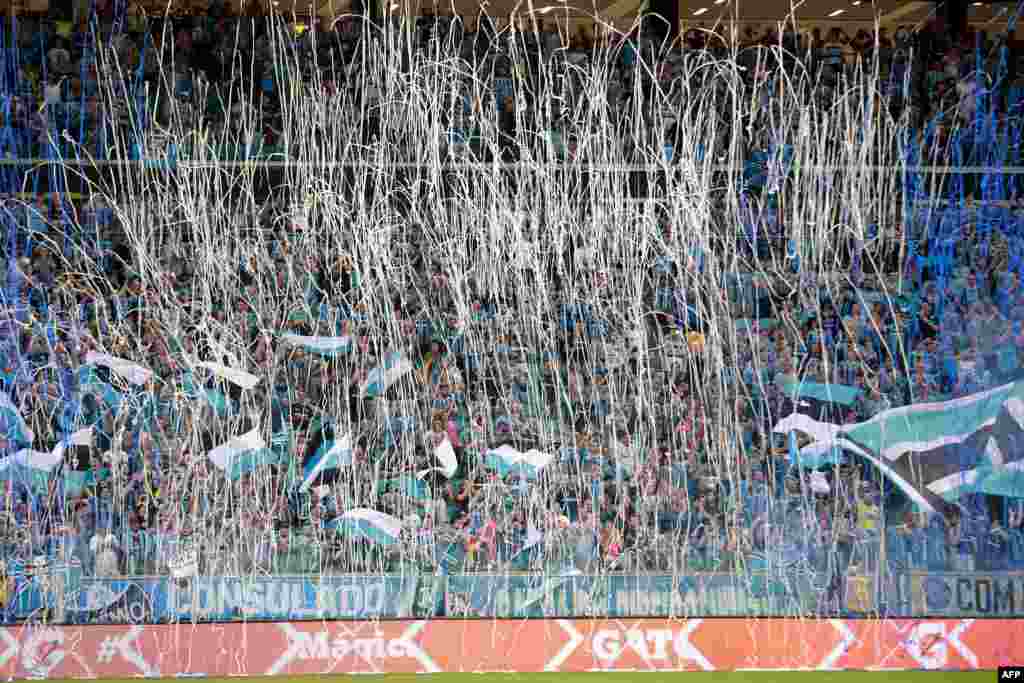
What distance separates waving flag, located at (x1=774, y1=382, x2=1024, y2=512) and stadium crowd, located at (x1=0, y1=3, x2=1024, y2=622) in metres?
0.09

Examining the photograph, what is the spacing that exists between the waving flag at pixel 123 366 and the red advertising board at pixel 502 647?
1553 mm

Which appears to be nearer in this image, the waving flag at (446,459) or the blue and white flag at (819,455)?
the waving flag at (446,459)

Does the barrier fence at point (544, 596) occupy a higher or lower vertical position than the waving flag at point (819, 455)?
lower

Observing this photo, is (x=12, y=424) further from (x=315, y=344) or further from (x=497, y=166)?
(x=497, y=166)

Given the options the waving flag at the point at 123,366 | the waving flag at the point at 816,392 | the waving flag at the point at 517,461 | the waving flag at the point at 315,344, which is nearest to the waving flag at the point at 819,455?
the waving flag at the point at 816,392

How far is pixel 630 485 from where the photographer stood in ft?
25.9

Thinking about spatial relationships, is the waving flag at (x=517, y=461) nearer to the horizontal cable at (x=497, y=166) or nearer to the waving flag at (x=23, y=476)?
the horizontal cable at (x=497, y=166)

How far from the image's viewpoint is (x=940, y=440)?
26.5 feet

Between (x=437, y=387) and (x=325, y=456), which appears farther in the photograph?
(x=437, y=387)

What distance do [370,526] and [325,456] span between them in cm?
53

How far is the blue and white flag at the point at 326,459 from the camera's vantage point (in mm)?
7793

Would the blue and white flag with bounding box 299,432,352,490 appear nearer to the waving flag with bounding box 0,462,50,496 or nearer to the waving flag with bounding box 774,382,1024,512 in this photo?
the waving flag with bounding box 0,462,50,496

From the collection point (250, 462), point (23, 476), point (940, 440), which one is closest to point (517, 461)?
point (250, 462)

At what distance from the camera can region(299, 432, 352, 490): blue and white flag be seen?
7793 mm
